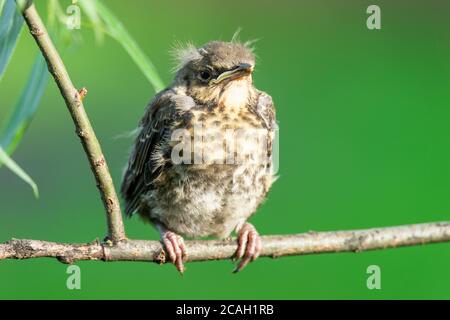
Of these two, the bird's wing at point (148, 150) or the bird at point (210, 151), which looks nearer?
the bird at point (210, 151)

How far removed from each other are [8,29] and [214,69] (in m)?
1.03

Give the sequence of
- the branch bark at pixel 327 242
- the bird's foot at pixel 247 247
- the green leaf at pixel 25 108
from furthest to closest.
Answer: the bird's foot at pixel 247 247, the branch bark at pixel 327 242, the green leaf at pixel 25 108

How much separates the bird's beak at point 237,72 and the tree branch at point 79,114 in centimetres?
61

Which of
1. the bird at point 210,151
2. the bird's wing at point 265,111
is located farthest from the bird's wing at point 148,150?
the bird's wing at point 265,111

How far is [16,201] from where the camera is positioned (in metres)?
5.13

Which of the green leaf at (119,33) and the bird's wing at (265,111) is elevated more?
the bird's wing at (265,111)

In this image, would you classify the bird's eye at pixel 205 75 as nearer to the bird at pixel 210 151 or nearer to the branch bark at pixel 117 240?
the bird at pixel 210 151

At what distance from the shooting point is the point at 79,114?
178 cm

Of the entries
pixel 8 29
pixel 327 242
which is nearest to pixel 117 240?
pixel 327 242

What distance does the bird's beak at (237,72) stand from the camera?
2434 millimetres

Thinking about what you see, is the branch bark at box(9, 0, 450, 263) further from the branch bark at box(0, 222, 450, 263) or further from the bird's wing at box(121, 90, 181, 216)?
the bird's wing at box(121, 90, 181, 216)

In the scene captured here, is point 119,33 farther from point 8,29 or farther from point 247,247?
point 247,247

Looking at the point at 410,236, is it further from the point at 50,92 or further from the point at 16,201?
the point at 50,92

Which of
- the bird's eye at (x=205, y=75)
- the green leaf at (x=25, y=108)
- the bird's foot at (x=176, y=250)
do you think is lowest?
the bird's foot at (x=176, y=250)
